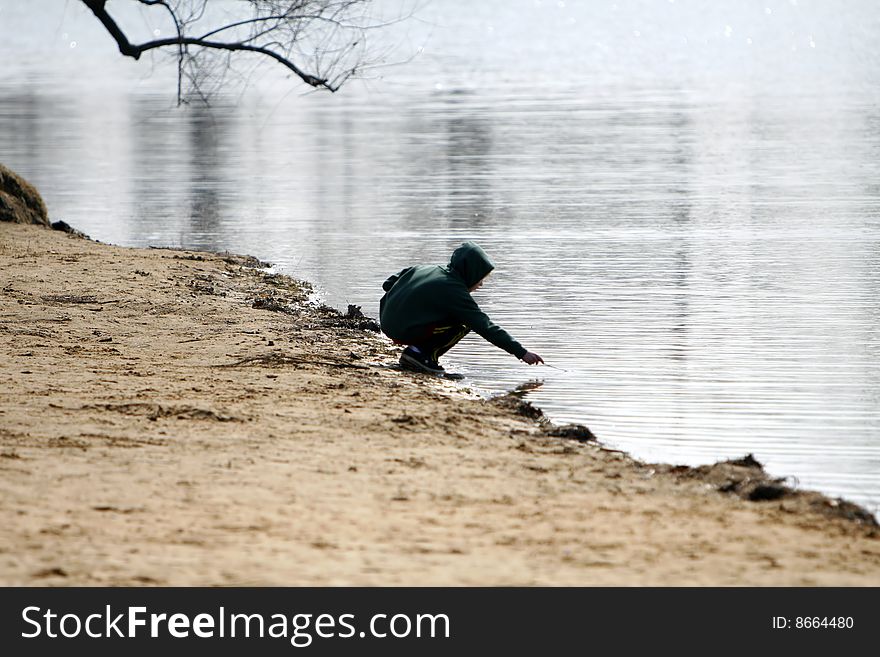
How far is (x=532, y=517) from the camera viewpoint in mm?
5887

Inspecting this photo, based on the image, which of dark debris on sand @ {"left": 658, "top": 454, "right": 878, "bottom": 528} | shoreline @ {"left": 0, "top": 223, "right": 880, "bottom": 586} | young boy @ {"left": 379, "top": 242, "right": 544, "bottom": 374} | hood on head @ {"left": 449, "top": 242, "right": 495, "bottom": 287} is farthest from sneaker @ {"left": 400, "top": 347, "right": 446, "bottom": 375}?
dark debris on sand @ {"left": 658, "top": 454, "right": 878, "bottom": 528}

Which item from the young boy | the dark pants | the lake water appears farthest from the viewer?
the dark pants

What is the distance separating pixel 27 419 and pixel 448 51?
55929mm

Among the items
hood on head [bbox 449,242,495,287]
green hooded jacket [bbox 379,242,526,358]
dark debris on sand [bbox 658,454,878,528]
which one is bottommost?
dark debris on sand [bbox 658,454,878,528]

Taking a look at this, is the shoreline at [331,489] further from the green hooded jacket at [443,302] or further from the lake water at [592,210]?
the lake water at [592,210]

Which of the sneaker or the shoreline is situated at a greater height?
the sneaker

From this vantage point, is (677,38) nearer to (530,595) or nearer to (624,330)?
(624,330)

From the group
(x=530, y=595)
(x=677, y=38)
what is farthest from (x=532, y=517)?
(x=677, y=38)

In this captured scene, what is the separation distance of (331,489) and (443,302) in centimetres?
307

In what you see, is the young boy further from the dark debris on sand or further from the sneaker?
the dark debris on sand

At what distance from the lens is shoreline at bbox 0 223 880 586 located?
203 inches

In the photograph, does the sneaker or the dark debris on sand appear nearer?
the dark debris on sand

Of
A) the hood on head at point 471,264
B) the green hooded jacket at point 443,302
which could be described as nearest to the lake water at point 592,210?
the green hooded jacket at point 443,302

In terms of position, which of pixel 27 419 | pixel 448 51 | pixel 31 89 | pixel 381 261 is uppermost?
pixel 448 51
